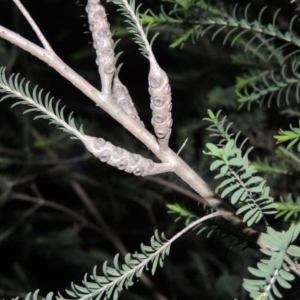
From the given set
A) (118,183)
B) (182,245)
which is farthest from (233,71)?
(182,245)

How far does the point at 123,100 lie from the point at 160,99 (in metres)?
0.06

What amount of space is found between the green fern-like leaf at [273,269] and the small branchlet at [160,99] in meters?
0.11

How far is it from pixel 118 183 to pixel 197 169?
250mm

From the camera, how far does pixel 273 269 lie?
0.26m

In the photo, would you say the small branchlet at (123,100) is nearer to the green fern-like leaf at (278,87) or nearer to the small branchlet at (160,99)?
the small branchlet at (160,99)

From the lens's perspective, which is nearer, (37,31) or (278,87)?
(37,31)

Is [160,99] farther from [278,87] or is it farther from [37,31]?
[278,87]

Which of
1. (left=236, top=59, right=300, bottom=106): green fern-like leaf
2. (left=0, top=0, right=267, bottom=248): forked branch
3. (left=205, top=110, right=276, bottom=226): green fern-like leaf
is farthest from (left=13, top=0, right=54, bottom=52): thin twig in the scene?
(left=236, top=59, right=300, bottom=106): green fern-like leaf

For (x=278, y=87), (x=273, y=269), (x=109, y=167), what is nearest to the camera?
(x=273, y=269)

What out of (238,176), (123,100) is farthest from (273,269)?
(123,100)

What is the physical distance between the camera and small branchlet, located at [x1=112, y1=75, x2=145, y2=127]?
1.25ft

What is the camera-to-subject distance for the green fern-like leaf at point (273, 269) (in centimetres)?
26

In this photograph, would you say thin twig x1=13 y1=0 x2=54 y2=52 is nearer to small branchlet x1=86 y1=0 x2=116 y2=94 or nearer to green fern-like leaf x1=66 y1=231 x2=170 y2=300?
small branchlet x1=86 y1=0 x2=116 y2=94

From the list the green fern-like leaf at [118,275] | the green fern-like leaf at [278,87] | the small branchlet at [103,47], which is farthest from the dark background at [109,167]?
the green fern-like leaf at [118,275]
